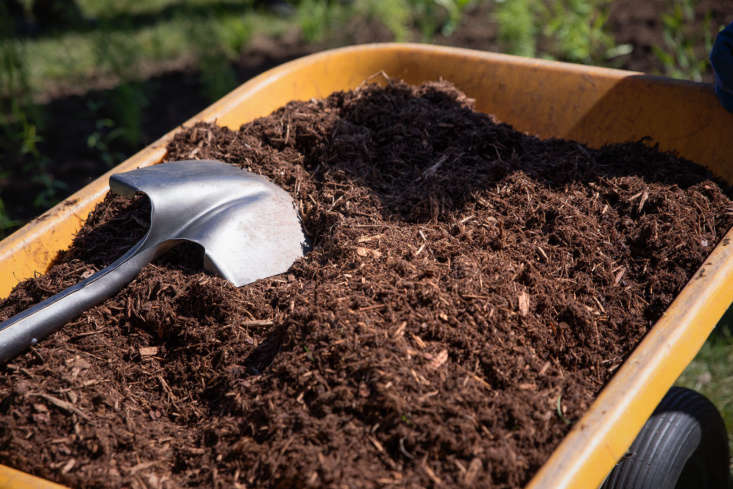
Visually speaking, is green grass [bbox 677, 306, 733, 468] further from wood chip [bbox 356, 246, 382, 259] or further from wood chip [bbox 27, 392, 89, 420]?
wood chip [bbox 27, 392, 89, 420]

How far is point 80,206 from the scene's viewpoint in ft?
5.14

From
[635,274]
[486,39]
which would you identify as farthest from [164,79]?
[635,274]

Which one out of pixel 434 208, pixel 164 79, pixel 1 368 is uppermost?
pixel 434 208

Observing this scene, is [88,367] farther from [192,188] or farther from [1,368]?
[192,188]

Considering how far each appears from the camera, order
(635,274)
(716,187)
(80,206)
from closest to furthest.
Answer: (635,274) < (716,187) < (80,206)

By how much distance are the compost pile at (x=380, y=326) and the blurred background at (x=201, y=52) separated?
94cm

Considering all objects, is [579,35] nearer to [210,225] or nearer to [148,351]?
[210,225]

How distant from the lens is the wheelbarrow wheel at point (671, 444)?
4.07ft

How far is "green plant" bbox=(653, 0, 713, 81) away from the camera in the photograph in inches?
115

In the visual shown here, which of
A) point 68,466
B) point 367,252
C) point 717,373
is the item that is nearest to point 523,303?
point 367,252

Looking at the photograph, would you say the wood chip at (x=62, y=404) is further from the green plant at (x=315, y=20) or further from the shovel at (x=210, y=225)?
the green plant at (x=315, y=20)

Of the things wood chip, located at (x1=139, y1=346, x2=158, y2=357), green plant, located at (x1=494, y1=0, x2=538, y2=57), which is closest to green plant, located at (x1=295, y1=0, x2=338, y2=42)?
green plant, located at (x1=494, y1=0, x2=538, y2=57)

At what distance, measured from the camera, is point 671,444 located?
1.26 metres

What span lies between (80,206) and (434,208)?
934mm
